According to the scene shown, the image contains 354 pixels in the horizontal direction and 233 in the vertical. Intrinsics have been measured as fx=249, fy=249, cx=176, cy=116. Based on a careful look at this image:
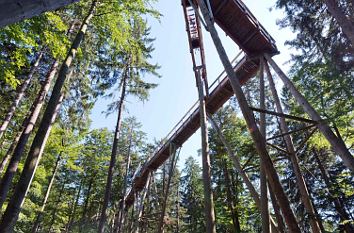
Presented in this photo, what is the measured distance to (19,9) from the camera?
3.62ft

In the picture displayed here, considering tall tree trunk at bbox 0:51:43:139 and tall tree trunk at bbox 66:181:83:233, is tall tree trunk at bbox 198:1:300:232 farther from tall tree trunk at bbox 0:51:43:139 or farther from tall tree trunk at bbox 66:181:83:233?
tall tree trunk at bbox 66:181:83:233

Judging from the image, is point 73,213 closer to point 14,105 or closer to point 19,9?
point 14,105

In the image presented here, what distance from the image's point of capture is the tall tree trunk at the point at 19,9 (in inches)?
41.4

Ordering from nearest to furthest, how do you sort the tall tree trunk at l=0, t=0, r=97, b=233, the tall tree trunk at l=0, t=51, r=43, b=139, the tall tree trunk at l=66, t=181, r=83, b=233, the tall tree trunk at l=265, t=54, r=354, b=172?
the tall tree trunk at l=0, t=0, r=97, b=233 → the tall tree trunk at l=265, t=54, r=354, b=172 → the tall tree trunk at l=0, t=51, r=43, b=139 → the tall tree trunk at l=66, t=181, r=83, b=233

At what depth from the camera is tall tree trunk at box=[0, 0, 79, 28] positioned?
1053 mm

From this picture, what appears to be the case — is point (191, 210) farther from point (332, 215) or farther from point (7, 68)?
point (7, 68)

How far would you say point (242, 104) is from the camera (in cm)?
456

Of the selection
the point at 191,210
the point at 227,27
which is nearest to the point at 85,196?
the point at 191,210

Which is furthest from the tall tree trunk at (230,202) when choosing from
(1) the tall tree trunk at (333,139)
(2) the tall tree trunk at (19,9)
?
(2) the tall tree trunk at (19,9)

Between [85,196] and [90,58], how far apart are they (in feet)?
65.8

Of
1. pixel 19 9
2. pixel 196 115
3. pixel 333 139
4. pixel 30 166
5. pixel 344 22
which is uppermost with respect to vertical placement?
pixel 196 115

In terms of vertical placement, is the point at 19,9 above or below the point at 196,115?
below

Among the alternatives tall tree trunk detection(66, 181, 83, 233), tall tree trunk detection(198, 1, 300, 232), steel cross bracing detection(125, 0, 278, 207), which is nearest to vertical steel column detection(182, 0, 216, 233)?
steel cross bracing detection(125, 0, 278, 207)

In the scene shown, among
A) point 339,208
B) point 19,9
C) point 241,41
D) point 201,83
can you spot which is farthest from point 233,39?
point 339,208
